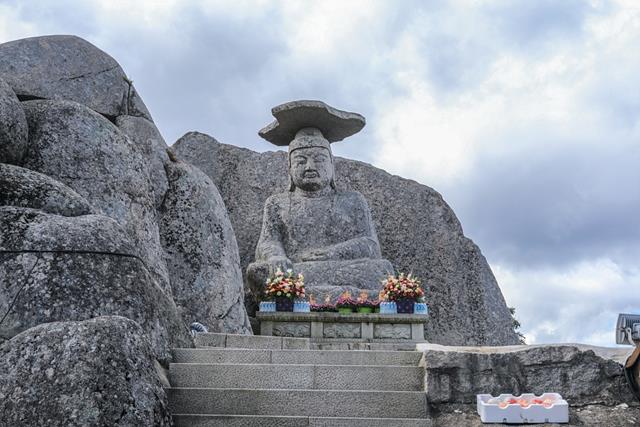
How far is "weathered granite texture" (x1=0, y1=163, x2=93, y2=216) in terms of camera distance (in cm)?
562

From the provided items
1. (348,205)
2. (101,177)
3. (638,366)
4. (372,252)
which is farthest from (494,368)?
(348,205)

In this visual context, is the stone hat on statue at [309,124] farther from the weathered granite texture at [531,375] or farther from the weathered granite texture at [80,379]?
the weathered granite texture at [80,379]

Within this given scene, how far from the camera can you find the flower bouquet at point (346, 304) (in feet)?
31.8

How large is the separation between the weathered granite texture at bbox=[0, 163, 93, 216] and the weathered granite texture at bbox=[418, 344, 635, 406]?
111 inches

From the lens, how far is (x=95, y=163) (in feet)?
24.3

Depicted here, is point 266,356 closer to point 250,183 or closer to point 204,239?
point 204,239

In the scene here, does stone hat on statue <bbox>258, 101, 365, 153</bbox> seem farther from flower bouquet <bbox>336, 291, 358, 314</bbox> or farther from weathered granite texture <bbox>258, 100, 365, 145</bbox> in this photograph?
flower bouquet <bbox>336, 291, 358, 314</bbox>

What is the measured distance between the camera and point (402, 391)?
5031 millimetres

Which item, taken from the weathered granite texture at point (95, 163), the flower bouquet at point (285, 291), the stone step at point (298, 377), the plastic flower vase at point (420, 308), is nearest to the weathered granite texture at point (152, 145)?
the weathered granite texture at point (95, 163)

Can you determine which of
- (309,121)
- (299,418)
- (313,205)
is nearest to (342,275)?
(313,205)

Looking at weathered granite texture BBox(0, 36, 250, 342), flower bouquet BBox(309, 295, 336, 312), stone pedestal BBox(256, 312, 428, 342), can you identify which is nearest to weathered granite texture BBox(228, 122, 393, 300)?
flower bouquet BBox(309, 295, 336, 312)

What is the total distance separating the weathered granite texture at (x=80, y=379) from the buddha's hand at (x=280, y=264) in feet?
20.5

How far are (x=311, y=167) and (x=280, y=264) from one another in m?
1.95

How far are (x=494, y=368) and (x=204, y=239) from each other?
491cm
